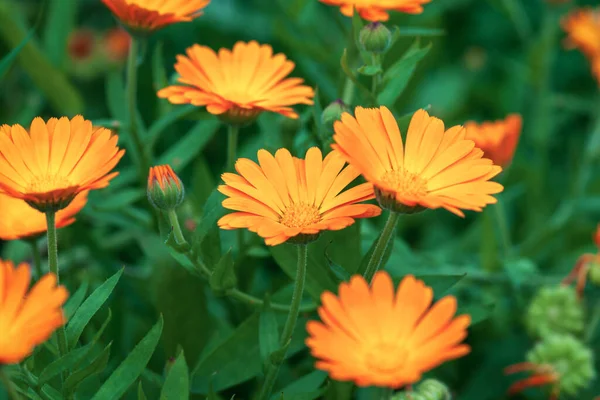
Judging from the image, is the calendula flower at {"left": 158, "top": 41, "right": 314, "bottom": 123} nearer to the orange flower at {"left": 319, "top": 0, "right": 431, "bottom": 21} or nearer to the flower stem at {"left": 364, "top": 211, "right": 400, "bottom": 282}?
the orange flower at {"left": 319, "top": 0, "right": 431, "bottom": 21}

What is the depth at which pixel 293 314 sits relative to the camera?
91 cm

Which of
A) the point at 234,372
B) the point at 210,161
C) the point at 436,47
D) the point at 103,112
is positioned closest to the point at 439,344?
the point at 234,372

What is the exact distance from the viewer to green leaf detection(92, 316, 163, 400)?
35.5 inches

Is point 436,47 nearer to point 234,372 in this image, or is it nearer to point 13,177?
point 234,372

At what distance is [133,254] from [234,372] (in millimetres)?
637

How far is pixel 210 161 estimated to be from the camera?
188 cm

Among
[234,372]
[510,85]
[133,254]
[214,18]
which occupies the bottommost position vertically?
[133,254]

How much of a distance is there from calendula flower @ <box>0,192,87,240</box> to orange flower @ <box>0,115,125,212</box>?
0.11 meters

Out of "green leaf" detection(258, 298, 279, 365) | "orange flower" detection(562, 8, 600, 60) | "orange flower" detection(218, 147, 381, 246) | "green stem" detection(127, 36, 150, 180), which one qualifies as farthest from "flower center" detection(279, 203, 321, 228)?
"orange flower" detection(562, 8, 600, 60)

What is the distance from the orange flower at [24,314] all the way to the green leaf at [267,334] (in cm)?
34

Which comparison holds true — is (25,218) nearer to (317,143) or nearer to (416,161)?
(317,143)

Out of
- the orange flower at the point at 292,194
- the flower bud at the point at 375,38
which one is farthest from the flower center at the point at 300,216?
the flower bud at the point at 375,38

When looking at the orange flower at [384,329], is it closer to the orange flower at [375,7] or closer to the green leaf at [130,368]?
the green leaf at [130,368]

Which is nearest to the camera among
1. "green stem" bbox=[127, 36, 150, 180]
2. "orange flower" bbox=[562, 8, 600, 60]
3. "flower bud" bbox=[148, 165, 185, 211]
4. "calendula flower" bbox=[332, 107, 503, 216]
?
"calendula flower" bbox=[332, 107, 503, 216]
